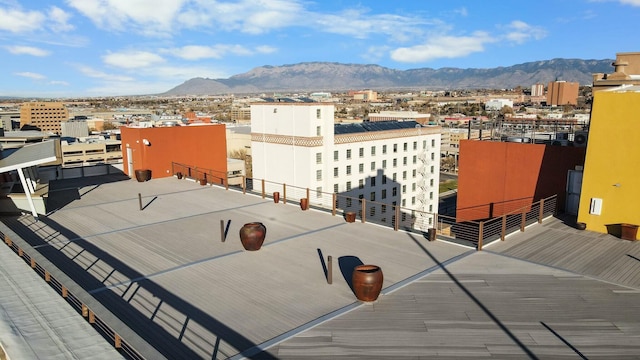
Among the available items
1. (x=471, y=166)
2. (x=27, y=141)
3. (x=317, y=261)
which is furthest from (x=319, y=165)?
(x=317, y=261)

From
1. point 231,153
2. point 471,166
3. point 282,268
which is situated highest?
point 471,166

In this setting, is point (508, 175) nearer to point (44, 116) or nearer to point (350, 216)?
point (350, 216)

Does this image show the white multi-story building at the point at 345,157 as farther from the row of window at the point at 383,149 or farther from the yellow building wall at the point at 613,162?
the yellow building wall at the point at 613,162

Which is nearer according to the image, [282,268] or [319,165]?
[282,268]

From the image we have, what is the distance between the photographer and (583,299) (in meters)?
8.74

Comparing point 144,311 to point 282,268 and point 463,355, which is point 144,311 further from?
point 463,355

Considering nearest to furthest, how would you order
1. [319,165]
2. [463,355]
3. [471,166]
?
[463,355]
[471,166]
[319,165]

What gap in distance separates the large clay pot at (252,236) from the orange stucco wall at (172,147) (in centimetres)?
1298

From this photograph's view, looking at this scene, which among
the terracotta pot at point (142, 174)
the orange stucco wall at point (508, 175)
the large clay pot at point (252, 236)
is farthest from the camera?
the terracotta pot at point (142, 174)

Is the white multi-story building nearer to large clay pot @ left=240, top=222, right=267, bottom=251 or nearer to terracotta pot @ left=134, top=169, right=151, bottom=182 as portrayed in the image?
terracotta pot @ left=134, top=169, right=151, bottom=182

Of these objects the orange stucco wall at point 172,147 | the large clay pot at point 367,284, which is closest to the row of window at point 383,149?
the orange stucco wall at point 172,147

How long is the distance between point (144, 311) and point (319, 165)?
29.8 m

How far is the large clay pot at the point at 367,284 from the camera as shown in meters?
8.56

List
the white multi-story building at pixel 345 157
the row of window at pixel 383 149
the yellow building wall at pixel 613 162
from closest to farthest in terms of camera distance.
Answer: the yellow building wall at pixel 613 162
the white multi-story building at pixel 345 157
the row of window at pixel 383 149
